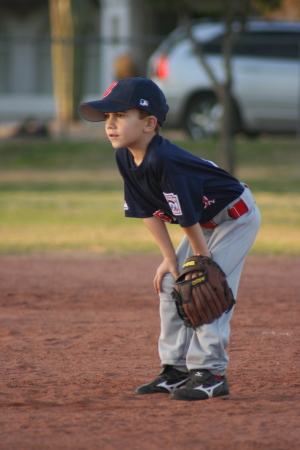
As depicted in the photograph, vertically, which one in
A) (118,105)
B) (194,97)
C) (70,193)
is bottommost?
(70,193)

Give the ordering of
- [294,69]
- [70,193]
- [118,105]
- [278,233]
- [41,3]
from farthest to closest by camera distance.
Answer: [41,3]
[294,69]
[70,193]
[278,233]
[118,105]

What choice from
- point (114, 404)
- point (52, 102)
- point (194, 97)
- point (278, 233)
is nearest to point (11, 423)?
point (114, 404)

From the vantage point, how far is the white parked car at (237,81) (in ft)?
48.8

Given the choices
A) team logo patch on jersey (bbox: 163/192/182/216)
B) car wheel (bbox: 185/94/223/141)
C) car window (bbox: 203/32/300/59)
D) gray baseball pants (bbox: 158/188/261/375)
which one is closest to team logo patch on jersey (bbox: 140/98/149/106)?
team logo patch on jersey (bbox: 163/192/182/216)

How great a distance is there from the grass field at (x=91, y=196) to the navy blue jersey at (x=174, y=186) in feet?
15.0

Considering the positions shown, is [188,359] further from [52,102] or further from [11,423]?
[52,102]

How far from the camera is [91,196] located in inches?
483

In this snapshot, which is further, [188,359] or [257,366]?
[257,366]

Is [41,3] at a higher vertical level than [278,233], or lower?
higher

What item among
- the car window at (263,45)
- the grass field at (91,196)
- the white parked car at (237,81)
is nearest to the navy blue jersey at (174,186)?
the grass field at (91,196)

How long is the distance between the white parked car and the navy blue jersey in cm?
1123

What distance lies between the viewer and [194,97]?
15086 millimetres

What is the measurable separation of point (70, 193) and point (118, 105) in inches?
354

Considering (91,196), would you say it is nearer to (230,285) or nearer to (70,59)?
(70,59)
